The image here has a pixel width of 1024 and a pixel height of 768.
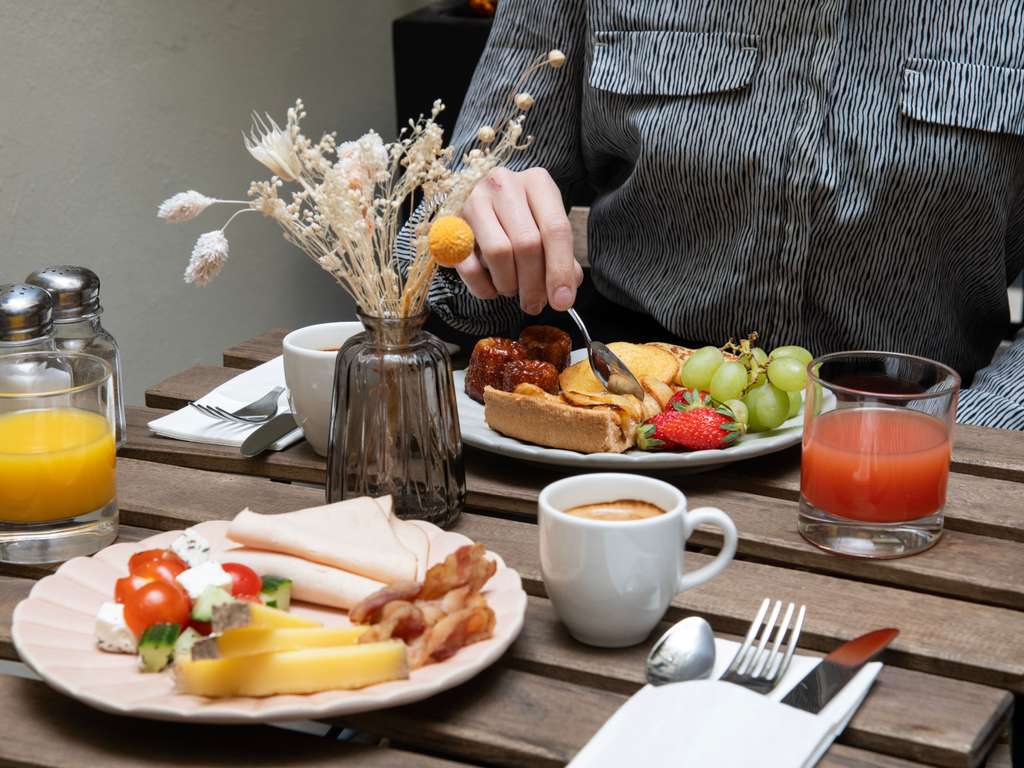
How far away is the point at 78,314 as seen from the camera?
51.8 inches

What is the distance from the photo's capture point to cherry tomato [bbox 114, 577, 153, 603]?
0.84 metres

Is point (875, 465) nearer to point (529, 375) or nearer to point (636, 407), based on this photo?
point (636, 407)

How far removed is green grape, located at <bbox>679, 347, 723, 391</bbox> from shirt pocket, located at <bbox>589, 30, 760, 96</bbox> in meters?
0.50

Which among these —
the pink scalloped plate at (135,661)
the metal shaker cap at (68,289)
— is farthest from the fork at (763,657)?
the metal shaker cap at (68,289)

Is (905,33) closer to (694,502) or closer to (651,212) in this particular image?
(651,212)

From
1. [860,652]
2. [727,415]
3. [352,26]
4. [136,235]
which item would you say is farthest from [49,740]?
[352,26]

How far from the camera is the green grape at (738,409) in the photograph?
3.86 feet

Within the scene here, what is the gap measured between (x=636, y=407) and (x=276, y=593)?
0.46 meters

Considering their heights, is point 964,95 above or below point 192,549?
above

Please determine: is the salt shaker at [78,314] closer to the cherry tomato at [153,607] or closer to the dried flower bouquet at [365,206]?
the dried flower bouquet at [365,206]

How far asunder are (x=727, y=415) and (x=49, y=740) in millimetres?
678

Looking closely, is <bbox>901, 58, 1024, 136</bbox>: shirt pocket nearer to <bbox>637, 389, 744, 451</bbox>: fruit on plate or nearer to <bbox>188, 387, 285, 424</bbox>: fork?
<bbox>637, 389, 744, 451</bbox>: fruit on plate

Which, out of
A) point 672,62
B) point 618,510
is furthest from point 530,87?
point 618,510

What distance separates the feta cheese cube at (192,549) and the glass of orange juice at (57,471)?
187 mm
